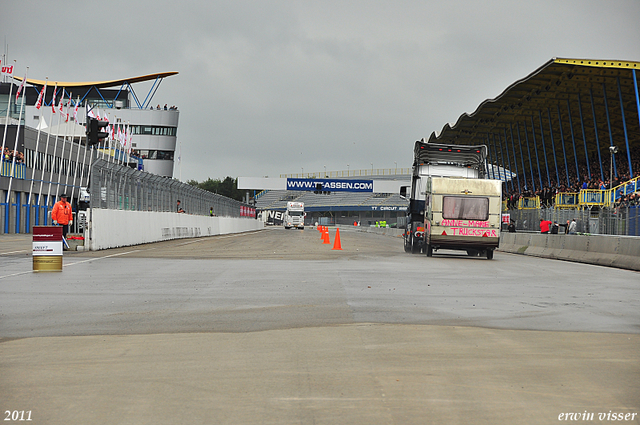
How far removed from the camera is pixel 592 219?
1293 inches

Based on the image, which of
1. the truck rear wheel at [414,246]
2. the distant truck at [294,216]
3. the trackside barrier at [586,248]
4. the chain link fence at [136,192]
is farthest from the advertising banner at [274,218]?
the truck rear wheel at [414,246]

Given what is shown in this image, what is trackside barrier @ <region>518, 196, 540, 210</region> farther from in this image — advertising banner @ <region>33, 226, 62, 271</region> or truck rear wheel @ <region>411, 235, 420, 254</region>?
advertising banner @ <region>33, 226, 62, 271</region>

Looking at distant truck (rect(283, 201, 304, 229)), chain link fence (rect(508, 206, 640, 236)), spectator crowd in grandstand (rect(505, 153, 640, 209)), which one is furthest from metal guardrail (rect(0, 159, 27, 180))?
distant truck (rect(283, 201, 304, 229))

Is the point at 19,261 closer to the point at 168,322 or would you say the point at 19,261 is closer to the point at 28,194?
the point at 168,322

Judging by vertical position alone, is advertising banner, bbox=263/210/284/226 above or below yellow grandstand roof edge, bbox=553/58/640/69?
below

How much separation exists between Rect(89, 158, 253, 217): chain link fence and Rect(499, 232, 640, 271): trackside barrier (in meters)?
16.9

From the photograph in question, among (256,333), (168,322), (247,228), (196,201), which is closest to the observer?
(256,333)

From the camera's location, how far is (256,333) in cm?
808

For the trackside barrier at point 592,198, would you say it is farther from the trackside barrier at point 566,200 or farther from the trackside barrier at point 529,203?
the trackside barrier at point 529,203

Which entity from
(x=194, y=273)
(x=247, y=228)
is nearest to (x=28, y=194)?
(x=247, y=228)

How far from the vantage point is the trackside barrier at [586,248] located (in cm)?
2145

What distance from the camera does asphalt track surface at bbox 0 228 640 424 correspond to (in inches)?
197

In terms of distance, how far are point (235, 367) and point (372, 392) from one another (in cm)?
139

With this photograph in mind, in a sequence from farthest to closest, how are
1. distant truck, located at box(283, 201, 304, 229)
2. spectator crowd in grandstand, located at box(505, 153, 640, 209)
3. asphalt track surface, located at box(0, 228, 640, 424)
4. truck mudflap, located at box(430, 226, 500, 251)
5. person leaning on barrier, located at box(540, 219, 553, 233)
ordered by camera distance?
distant truck, located at box(283, 201, 304, 229)
spectator crowd in grandstand, located at box(505, 153, 640, 209)
person leaning on barrier, located at box(540, 219, 553, 233)
truck mudflap, located at box(430, 226, 500, 251)
asphalt track surface, located at box(0, 228, 640, 424)
